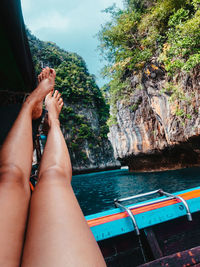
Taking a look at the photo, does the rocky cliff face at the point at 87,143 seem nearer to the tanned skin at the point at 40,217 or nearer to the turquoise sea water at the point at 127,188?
the turquoise sea water at the point at 127,188

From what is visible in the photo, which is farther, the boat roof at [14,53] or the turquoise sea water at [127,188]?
the turquoise sea water at [127,188]

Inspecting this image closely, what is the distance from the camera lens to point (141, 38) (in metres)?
6.21

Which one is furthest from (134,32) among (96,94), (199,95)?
(96,94)

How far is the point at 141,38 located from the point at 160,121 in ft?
12.3

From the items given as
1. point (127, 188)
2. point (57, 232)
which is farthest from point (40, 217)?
point (127, 188)

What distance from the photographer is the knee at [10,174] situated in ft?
1.57

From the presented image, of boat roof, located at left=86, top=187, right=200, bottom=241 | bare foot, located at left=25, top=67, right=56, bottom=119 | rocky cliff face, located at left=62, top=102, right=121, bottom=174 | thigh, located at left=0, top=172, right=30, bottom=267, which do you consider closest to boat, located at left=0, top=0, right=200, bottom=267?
boat roof, located at left=86, top=187, right=200, bottom=241

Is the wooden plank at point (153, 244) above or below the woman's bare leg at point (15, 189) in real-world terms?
below

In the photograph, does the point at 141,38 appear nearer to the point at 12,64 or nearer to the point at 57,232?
the point at 12,64

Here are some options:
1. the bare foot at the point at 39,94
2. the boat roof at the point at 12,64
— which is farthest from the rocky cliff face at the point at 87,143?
the boat roof at the point at 12,64

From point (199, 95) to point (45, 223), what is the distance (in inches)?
216

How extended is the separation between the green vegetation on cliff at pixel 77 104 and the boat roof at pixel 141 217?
16171mm

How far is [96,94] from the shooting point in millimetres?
20938

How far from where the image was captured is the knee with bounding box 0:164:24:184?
0.48m
